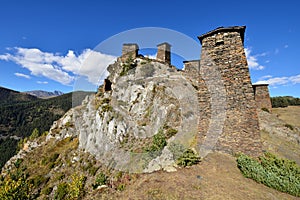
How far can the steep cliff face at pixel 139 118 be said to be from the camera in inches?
650

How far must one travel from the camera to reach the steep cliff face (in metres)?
16.5

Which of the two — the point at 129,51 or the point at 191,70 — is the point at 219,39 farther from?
the point at 129,51

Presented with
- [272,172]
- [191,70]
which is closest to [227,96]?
[272,172]

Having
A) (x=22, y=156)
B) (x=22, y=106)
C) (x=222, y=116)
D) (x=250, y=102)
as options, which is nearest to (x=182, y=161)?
(x=222, y=116)

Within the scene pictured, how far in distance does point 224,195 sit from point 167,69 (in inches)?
1165

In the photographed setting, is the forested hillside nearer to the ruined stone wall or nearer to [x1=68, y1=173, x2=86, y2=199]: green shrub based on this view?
[x1=68, y1=173, x2=86, y2=199]: green shrub

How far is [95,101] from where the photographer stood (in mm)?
36281

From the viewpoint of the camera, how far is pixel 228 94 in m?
10.1

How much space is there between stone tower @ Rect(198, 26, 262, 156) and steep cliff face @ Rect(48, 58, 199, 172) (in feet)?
9.99

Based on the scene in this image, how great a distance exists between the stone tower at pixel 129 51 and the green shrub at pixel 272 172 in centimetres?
Result: 3743

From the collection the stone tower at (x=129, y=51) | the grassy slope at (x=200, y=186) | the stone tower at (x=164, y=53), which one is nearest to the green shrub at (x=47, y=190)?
the grassy slope at (x=200, y=186)

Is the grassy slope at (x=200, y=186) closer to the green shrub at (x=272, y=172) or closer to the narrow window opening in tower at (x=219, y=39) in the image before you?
the green shrub at (x=272, y=172)

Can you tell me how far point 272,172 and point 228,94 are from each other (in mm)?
4876

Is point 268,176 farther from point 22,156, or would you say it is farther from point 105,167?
point 22,156
